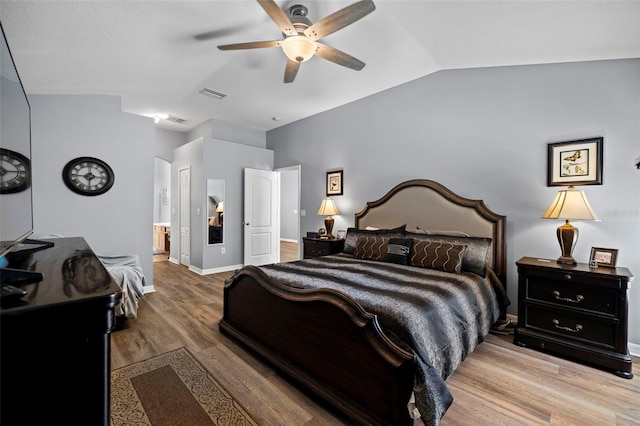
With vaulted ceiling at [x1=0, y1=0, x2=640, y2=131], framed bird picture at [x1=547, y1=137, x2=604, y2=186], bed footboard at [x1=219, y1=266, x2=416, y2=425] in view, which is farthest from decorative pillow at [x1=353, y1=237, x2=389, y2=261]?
vaulted ceiling at [x1=0, y1=0, x2=640, y2=131]

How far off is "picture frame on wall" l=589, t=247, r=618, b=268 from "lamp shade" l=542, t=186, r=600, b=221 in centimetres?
31

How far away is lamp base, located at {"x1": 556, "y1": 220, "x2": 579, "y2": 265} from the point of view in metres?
2.54

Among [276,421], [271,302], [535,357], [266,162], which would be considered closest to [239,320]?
[271,302]

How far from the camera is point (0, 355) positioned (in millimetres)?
625

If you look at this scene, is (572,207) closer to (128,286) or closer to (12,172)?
(12,172)

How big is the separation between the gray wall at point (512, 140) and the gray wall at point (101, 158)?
301 centimetres

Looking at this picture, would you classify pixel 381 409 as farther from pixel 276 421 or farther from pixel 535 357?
pixel 535 357

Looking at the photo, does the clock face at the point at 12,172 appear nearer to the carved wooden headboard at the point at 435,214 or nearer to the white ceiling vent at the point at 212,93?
the white ceiling vent at the point at 212,93

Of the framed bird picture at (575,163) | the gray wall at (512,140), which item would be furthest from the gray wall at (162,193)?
the framed bird picture at (575,163)

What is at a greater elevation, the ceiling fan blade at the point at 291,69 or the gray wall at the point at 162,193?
the ceiling fan blade at the point at 291,69

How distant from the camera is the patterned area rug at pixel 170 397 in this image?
1.68m

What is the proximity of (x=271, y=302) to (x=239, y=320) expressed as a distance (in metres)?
0.60

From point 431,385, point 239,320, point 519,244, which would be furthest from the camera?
point 519,244

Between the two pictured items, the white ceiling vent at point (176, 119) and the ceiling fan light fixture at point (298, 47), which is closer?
the ceiling fan light fixture at point (298, 47)
